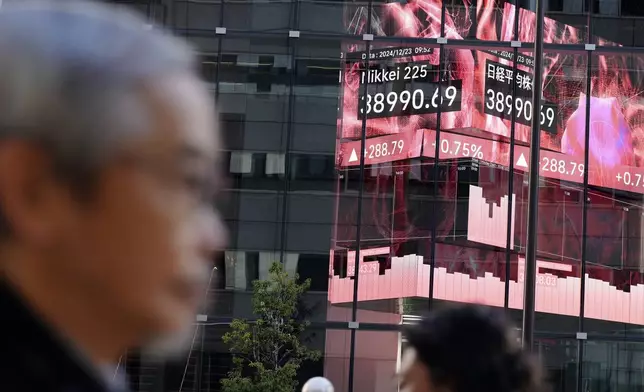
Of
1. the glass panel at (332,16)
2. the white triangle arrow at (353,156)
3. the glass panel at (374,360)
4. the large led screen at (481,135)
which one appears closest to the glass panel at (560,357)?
the large led screen at (481,135)

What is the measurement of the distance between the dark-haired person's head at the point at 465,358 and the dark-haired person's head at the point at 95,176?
2.05m

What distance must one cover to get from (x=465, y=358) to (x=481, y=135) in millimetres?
20317

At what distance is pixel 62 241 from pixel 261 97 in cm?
2261

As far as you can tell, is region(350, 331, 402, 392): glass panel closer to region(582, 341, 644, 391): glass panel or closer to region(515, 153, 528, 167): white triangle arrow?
region(582, 341, 644, 391): glass panel

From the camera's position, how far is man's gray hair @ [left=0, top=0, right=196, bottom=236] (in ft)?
2.63

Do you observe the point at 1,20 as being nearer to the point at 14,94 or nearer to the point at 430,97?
the point at 14,94

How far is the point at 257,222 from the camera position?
76.1 feet

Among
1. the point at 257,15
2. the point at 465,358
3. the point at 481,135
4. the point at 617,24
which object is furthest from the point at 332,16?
the point at 465,358

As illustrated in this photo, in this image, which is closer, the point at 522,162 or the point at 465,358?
the point at 465,358

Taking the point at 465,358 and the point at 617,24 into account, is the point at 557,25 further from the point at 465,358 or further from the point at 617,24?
the point at 465,358

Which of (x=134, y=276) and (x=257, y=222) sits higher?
(x=257, y=222)

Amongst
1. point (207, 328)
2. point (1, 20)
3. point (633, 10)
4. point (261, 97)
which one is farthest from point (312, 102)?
point (1, 20)

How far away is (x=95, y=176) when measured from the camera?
82 centimetres

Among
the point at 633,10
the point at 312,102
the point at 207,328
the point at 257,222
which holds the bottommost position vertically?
the point at 207,328
